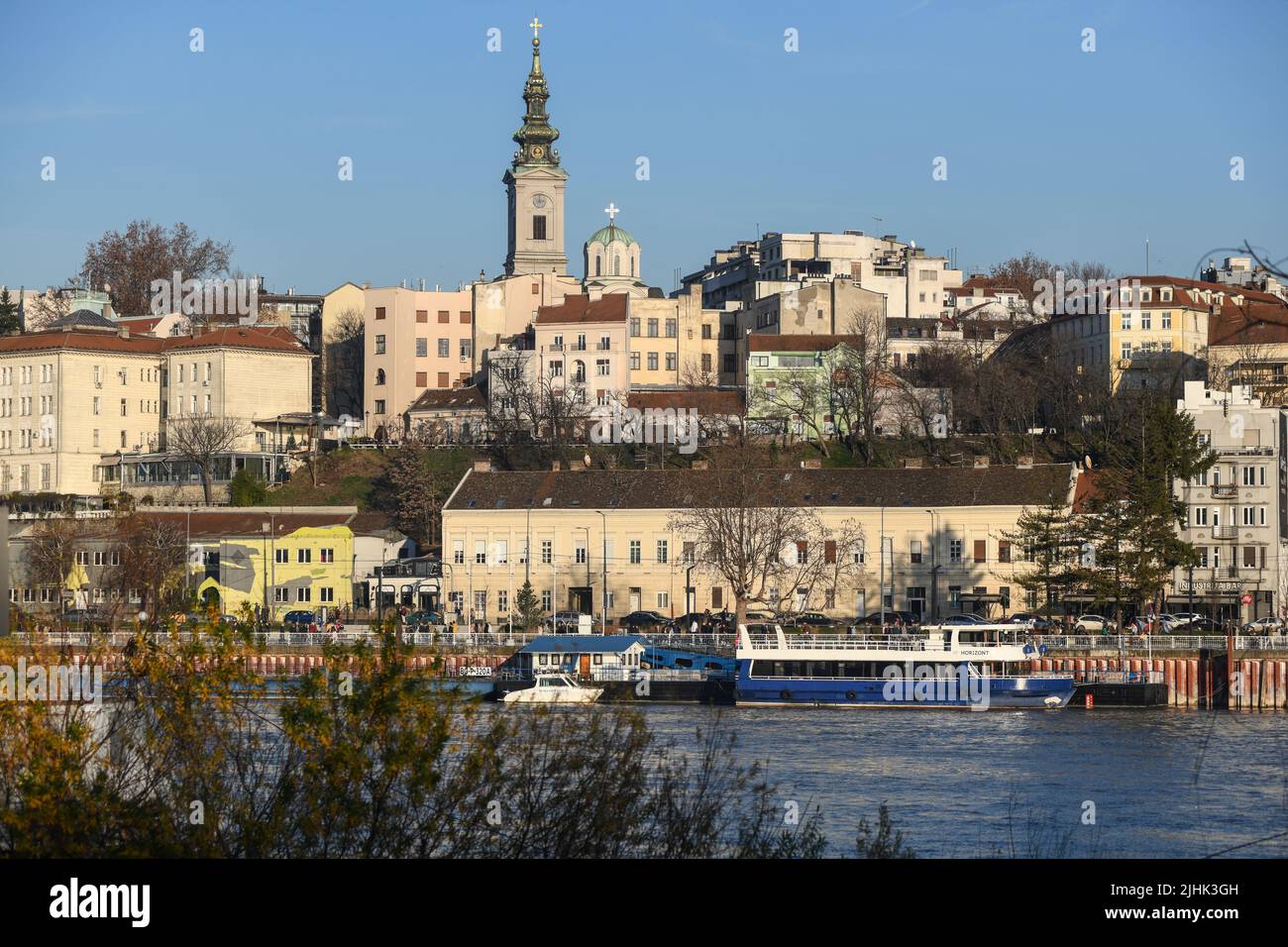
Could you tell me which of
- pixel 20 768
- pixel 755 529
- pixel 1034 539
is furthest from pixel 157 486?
pixel 20 768

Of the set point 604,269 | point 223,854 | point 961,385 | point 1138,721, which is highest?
point 604,269

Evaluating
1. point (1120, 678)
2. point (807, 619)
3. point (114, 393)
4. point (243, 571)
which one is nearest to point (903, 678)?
point (1120, 678)

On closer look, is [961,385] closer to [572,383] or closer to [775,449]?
[775,449]

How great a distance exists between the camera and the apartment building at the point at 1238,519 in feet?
225

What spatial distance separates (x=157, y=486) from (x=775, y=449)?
29651mm

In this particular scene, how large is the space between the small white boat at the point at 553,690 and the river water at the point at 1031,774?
6.61 ft

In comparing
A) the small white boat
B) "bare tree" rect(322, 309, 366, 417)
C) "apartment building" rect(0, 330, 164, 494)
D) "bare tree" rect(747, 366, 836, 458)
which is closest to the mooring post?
the small white boat

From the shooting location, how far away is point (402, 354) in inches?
4090

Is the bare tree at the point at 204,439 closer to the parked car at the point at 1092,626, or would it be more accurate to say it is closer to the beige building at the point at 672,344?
the beige building at the point at 672,344

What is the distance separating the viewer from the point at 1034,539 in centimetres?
6612

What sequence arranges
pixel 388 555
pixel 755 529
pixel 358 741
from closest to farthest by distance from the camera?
pixel 358 741
pixel 755 529
pixel 388 555

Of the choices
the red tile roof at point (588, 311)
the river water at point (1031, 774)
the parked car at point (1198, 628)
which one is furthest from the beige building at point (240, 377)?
the river water at point (1031, 774)

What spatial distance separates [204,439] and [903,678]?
4859 cm
